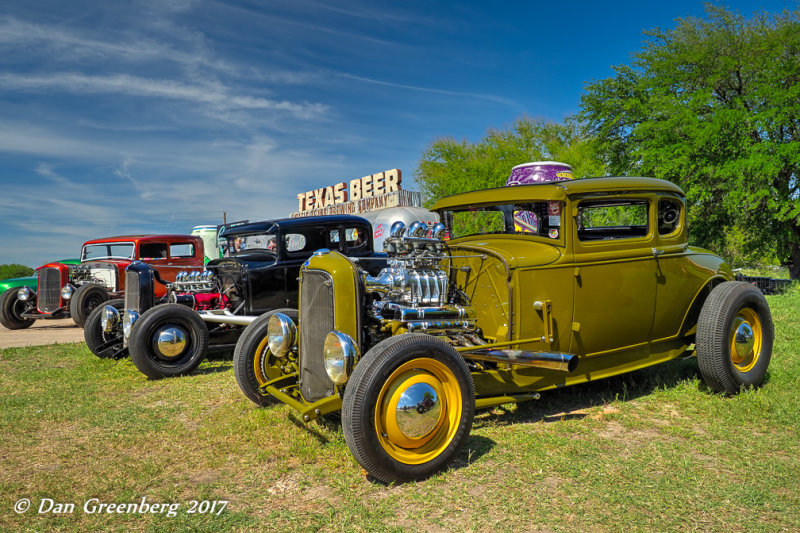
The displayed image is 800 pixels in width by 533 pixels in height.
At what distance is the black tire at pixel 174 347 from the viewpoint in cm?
608

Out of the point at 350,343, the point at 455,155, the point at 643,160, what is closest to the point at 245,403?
the point at 350,343

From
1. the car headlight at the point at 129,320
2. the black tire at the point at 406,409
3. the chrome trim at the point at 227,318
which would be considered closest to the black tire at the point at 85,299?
the car headlight at the point at 129,320

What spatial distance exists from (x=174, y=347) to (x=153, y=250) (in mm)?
6279

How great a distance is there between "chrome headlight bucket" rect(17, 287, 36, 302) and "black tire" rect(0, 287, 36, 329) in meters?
0.23

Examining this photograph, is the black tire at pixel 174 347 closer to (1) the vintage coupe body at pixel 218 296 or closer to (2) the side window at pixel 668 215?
(1) the vintage coupe body at pixel 218 296

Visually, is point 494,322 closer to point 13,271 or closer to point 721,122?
point 721,122

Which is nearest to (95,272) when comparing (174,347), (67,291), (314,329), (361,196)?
(67,291)

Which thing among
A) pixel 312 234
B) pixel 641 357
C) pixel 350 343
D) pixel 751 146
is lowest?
pixel 641 357

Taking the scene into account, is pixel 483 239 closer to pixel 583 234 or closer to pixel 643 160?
pixel 583 234

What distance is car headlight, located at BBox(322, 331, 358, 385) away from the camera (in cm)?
337

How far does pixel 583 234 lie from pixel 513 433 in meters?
1.99

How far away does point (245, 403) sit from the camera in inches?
195

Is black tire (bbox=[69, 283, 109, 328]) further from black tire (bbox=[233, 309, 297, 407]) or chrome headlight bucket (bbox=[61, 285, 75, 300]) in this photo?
black tire (bbox=[233, 309, 297, 407])

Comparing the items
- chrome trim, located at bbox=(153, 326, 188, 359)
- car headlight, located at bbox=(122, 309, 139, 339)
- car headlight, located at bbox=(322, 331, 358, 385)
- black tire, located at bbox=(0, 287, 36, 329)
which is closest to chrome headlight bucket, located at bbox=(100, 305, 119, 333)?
car headlight, located at bbox=(122, 309, 139, 339)
